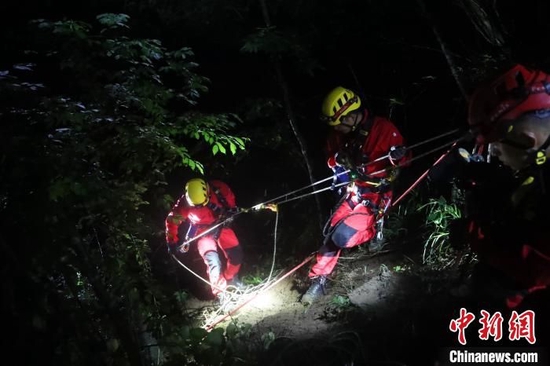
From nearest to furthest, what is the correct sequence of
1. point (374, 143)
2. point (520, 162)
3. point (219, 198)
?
point (520, 162), point (374, 143), point (219, 198)

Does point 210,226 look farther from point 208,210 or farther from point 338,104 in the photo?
point 338,104

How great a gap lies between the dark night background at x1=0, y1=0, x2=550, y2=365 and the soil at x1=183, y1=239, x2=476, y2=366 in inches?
47.9

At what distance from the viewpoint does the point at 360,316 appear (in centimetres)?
544

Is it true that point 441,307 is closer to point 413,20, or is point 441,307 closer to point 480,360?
point 480,360

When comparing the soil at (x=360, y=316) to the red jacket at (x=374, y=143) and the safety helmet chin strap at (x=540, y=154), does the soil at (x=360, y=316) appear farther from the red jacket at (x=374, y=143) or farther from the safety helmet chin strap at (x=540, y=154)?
the safety helmet chin strap at (x=540, y=154)

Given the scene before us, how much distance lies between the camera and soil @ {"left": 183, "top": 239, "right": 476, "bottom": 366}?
4.36 meters

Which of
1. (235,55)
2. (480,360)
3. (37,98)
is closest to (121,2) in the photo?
(235,55)

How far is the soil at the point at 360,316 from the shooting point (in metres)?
4.36

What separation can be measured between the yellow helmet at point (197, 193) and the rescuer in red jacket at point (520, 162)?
4.82m

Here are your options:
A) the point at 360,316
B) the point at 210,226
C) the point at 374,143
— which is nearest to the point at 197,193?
the point at 210,226

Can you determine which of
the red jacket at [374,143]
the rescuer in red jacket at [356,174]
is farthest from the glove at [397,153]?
the red jacket at [374,143]

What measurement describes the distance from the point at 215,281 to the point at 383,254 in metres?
2.90

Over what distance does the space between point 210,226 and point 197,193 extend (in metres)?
0.70

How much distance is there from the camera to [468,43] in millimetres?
6691
